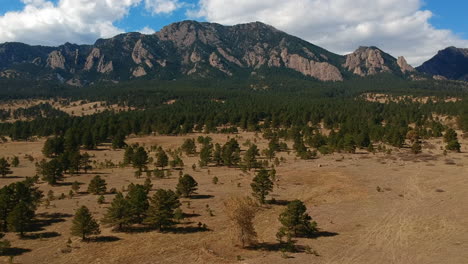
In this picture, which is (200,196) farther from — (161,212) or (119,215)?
(119,215)

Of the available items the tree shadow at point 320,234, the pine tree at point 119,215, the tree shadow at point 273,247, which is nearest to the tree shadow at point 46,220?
the pine tree at point 119,215

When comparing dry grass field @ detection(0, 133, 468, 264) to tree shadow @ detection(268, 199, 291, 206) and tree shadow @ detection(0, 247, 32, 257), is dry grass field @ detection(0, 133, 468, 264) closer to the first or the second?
tree shadow @ detection(268, 199, 291, 206)

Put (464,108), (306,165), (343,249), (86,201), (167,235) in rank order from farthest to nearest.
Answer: (464,108) < (306,165) < (86,201) < (167,235) < (343,249)

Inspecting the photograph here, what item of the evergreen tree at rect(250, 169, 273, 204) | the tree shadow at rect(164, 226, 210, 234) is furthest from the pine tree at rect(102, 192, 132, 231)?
the evergreen tree at rect(250, 169, 273, 204)

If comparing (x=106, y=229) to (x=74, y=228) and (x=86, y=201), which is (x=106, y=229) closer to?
(x=74, y=228)

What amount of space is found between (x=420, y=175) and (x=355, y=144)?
3360 cm

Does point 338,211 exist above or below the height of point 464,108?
below

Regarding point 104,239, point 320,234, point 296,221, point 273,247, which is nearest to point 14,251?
point 104,239

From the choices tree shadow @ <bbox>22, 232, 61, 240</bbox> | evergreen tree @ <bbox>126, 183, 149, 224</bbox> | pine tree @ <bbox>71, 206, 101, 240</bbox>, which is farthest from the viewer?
evergreen tree @ <bbox>126, 183, 149, 224</bbox>

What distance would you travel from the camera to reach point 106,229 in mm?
43656

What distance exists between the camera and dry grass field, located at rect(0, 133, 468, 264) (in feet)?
120

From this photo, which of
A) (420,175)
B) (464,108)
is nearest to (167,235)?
(420,175)

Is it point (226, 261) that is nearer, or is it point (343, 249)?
point (226, 261)

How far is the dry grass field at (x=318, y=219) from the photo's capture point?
3647 cm
